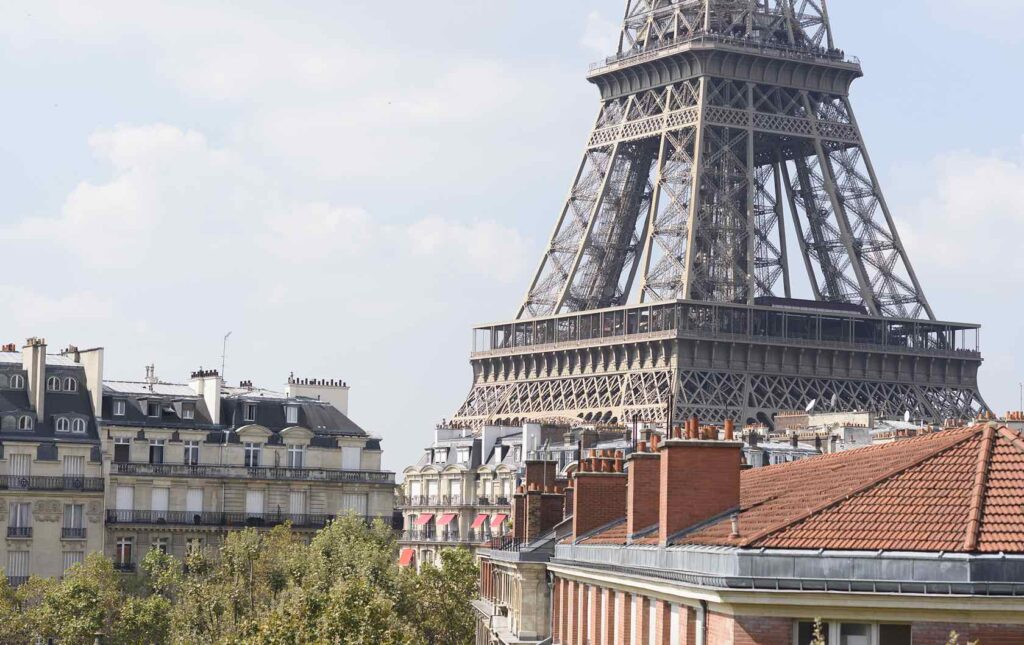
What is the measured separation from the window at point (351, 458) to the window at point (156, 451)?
21.8 feet

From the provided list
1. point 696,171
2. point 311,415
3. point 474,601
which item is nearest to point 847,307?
point 696,171

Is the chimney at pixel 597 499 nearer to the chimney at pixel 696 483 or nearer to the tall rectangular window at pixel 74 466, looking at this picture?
the chimney at pixel 696 483

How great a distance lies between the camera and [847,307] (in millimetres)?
128625

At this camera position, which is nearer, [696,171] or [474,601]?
[474,601]

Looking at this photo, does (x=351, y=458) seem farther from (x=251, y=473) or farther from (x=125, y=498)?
(x=125, y=498)

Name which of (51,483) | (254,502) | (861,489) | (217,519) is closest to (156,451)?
(217,519)

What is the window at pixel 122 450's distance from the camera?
2975 inches

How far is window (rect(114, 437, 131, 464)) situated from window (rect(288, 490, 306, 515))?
5.91 metres

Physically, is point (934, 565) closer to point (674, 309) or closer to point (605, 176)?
point (674, 309)

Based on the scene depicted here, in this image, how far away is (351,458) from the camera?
7981 centimetres

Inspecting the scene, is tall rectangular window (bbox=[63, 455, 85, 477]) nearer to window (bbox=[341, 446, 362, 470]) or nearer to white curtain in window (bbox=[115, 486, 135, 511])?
white curtain in window (bbox=[115, 486, 135, 511])

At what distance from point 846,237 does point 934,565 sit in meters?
110

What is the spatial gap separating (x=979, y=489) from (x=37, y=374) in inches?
2237

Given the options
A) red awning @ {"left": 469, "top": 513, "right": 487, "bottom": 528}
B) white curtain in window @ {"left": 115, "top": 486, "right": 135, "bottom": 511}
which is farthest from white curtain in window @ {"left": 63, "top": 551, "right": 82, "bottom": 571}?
red awning @ {"left": 469, "top": 513, "right": 487, "bottom": 528}
